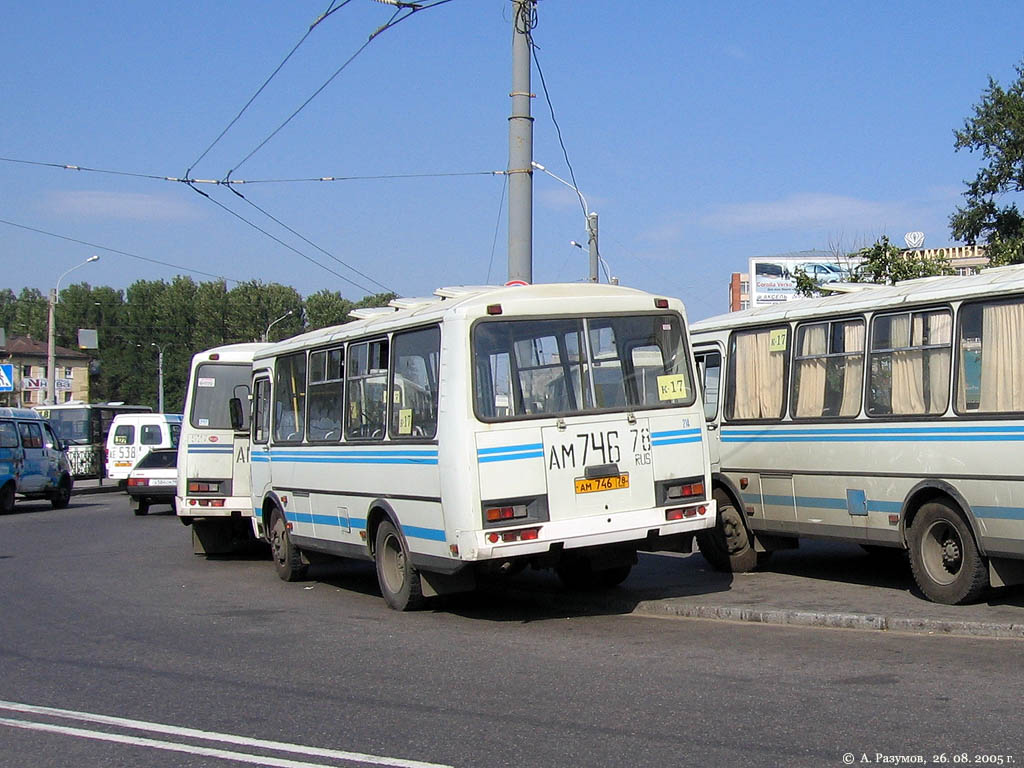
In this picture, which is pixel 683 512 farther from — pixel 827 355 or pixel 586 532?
pixel 827 355

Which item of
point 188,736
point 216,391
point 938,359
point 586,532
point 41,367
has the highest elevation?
point 41,367

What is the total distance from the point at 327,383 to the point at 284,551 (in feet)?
8.53

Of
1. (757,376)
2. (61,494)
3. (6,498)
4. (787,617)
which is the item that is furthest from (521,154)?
(61,494)

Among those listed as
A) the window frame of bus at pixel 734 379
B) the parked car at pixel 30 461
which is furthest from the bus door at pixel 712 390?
the parked car at pixel 30 461

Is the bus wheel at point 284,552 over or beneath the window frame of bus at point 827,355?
beneath

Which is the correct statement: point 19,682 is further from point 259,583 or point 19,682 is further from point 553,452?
point 259,583

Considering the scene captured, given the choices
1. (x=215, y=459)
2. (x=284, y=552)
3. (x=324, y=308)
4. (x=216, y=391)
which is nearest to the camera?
(x=284, y=552)

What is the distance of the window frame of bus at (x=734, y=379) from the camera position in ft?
42.0

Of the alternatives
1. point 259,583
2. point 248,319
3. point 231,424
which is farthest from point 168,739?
point 248,319

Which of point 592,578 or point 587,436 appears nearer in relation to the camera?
point 587,436

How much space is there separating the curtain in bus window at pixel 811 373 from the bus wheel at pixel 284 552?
6169mm

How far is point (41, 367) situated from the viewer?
11000 cm

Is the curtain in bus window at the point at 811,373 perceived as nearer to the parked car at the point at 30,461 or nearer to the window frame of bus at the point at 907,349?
the window frame of bus at the point at 907,349

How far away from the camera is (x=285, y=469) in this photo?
14.8 metres
